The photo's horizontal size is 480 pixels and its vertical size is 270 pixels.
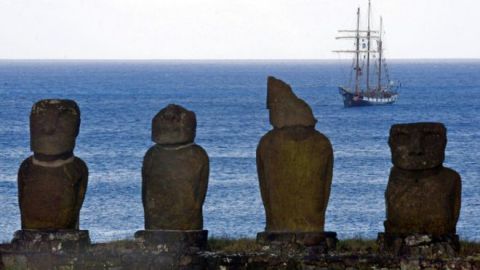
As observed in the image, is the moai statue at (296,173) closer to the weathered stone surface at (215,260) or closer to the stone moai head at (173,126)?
the weathered stone surface at (215,260)

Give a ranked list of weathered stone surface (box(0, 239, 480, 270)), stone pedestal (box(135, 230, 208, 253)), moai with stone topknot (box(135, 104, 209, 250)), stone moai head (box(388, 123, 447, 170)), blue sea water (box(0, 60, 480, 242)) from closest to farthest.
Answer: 1. weathered stone surface (box(0, 239, 480, 270))
2. stone pedestal (box(135, 230, 208, 253))
3. stone moai head (box(388, 123, 447, 170))
4. moai with stone topknot (box(135, 104, 209, 250))
5. blue sea water (box(0, 60, 480, 242))

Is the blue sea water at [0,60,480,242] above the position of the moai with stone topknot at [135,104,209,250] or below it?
below

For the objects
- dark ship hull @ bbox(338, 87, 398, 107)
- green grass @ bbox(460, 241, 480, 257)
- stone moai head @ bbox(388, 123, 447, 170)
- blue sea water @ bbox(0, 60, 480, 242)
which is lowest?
dark ship hull @ bbox(338, 87, 398, 107)

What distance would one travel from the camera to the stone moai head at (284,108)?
63.9ft

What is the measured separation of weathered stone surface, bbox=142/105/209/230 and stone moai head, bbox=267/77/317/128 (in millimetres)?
1164

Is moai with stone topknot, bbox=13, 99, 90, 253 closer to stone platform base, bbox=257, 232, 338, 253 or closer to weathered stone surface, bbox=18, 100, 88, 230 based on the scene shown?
weathered stone surface, bbox=18, 100, 88, 230

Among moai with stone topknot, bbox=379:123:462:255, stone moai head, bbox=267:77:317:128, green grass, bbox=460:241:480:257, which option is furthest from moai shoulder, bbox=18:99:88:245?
green grass, bbox=460:241:480:257

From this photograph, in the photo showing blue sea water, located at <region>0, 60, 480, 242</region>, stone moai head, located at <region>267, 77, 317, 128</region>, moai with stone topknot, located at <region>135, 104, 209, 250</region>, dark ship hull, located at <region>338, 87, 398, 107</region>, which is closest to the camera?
moai with stone topknot, located at <region>135, 104, 209, 250</region>

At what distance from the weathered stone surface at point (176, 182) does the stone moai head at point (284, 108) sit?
1164 millimetres

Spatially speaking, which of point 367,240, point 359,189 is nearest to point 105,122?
point 359,189

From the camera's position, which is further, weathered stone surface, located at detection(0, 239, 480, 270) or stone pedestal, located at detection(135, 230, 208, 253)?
stone pedestal, located at detection(135, 230, 208, 253)

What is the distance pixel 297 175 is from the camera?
19.4 meters

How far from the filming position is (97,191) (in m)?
50.4

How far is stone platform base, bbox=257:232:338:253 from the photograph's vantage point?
19.2 metres
